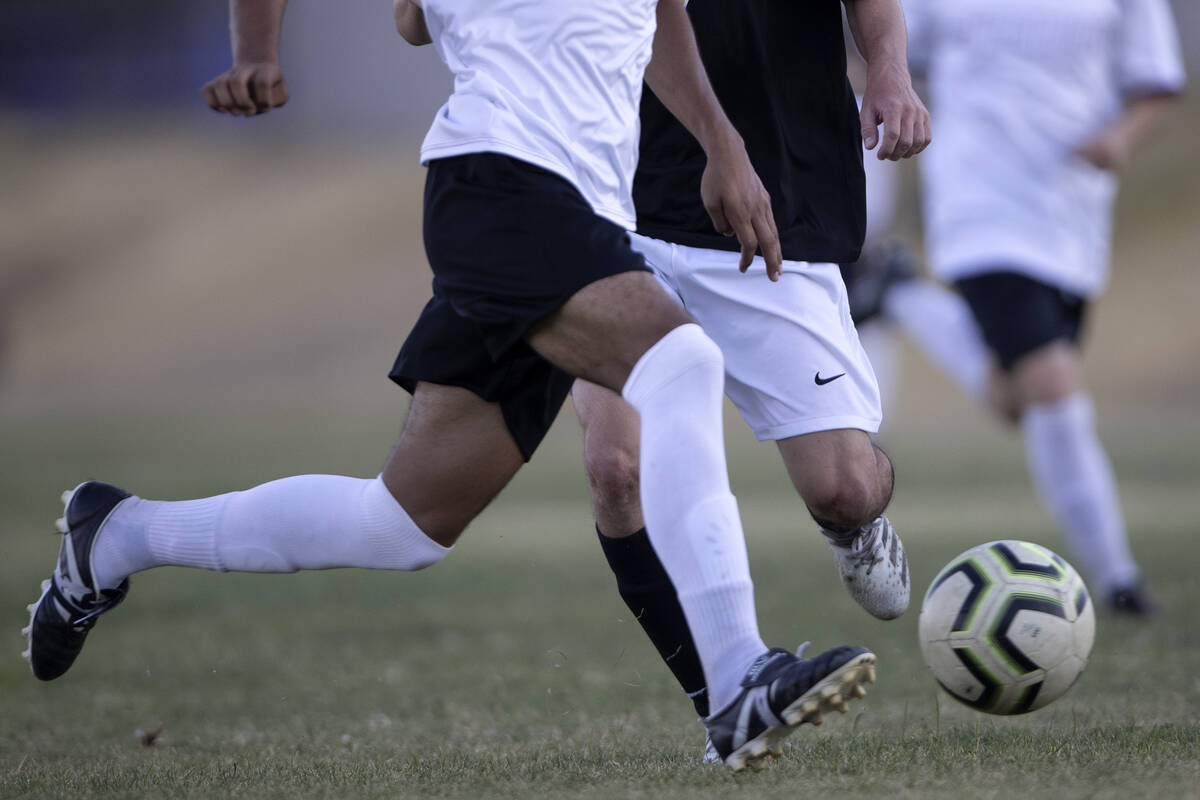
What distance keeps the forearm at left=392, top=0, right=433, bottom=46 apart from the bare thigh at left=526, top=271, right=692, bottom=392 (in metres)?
0.95

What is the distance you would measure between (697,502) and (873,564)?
47.1 inches

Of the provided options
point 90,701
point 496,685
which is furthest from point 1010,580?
point 90,701

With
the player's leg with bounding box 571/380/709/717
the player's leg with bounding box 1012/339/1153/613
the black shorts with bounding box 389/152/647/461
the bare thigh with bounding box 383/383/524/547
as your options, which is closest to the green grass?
the player's leg with bounding box 571/380/709/717

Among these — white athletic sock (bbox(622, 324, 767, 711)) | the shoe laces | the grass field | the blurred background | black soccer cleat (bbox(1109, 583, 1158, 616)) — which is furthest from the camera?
the blurred background

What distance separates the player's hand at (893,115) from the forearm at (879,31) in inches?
1.7

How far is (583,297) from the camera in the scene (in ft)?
9.85

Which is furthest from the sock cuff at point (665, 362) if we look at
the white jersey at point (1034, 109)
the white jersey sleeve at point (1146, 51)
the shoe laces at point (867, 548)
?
the white jersey sleeve at point (1146, 51)

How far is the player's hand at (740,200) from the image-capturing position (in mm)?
3402

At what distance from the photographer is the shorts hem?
12.5ft

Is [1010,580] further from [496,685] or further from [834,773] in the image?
[496,685]

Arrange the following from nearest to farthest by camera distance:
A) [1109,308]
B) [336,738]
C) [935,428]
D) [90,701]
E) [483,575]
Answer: [336,738], [90,701], [483,575], [935,428], [1109,308]

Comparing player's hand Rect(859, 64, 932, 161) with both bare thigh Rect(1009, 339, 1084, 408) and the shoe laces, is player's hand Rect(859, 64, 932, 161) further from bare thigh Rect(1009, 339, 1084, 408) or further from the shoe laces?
bare thigh Rect(1009, 339, 1084, 408)

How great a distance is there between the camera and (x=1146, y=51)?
6.70 m

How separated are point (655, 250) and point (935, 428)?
1977cm
